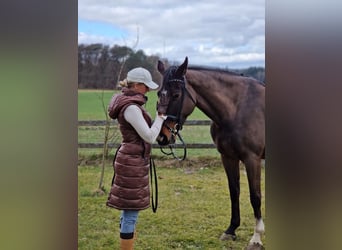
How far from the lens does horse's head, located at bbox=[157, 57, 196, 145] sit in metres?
2.17

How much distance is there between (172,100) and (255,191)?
620 millimetres

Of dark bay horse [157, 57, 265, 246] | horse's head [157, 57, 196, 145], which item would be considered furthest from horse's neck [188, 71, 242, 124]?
horse's head [157, 57, 196, 145]

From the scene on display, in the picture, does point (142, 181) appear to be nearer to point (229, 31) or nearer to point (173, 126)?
point (173, 126)

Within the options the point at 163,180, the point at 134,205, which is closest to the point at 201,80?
the point at 163,180

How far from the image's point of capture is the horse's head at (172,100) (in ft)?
7.11

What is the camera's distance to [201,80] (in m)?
2.31

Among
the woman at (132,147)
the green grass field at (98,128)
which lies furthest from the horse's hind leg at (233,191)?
the woman at (132,147)

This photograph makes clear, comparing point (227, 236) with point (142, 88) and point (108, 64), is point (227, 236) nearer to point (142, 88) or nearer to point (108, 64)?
point (142, 88)

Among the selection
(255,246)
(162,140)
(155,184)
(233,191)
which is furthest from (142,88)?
(255,246)

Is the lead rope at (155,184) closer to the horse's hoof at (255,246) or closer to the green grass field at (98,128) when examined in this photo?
the green grass field at (98,128)

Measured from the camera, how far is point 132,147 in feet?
6.93

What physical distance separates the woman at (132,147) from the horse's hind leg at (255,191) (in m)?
0.52

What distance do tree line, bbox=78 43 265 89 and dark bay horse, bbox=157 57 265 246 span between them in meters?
0.06

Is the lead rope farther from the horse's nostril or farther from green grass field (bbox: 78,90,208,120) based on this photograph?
green grass field (bbox: 78,90,208,120)
